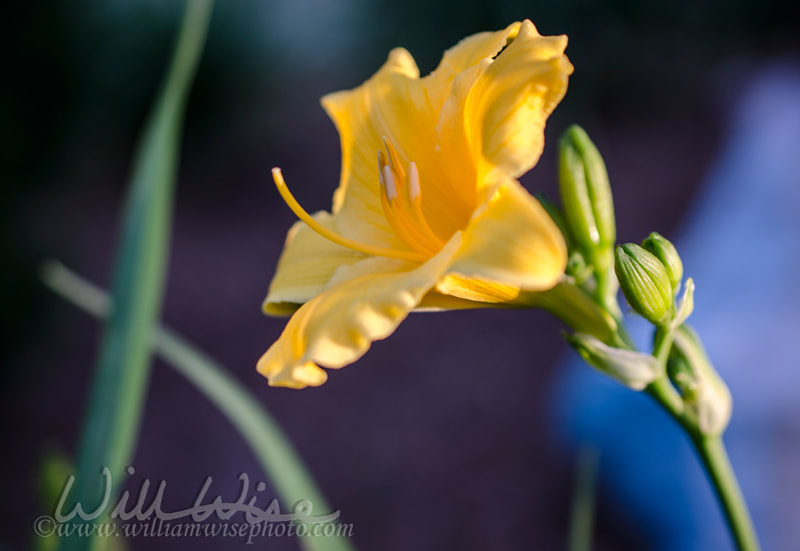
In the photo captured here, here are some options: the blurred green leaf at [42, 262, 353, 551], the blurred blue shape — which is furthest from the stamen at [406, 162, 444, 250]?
the blurred blue shape

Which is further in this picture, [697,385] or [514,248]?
[697,385]

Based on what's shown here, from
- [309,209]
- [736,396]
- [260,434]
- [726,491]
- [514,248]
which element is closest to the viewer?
[514,248]

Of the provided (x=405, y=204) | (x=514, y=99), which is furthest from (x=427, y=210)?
(x=514, y=99)

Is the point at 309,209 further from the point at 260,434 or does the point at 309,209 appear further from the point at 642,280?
the point at 642,280

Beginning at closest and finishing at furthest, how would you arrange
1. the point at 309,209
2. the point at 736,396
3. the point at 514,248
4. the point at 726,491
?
the point at 514,248 → the point at 726,491 → the point at 736,396 → the point at 309,209

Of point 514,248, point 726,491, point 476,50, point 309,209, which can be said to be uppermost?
point 309,209

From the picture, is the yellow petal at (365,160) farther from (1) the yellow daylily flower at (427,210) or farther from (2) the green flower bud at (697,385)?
(2) the green flower bud at (697,385)

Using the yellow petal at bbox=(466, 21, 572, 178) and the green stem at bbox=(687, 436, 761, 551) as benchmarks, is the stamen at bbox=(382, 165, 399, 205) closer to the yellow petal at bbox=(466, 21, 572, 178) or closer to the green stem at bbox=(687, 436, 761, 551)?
the yellow petal at bbox=(466, 21, 572, 178)

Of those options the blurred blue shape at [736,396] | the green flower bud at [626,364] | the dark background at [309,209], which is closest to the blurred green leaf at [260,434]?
the green flower bud at [626,364]
